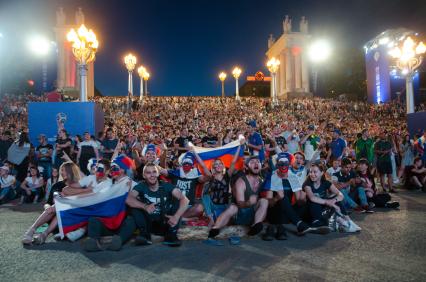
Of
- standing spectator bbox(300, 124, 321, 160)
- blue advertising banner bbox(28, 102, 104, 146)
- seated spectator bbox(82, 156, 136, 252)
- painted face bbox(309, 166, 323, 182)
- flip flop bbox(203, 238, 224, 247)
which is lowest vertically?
flip flop bbox(203, 238, 224, 247)

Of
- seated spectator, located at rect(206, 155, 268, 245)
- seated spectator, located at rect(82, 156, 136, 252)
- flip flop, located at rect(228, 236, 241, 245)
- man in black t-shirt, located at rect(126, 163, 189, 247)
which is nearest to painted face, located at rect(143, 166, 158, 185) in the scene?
man in black t-shirt, located at rect(126, 163, 189, 247)

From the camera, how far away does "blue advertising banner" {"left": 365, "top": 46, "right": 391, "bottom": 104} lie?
42188mm

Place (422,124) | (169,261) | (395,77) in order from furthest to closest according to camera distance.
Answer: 1. (395,77)
2. (422,124)
3. (169,261)

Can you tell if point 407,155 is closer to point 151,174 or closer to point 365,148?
point 365,148

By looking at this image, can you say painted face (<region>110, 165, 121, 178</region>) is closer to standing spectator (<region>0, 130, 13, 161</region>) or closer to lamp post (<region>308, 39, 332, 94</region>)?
standing spectator (<region>0, 130, 13, 161</region>)

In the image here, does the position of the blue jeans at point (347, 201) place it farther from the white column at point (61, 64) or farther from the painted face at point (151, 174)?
the white column at point (61, 64)

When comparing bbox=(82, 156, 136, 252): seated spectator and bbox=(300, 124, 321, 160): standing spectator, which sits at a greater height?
bbox=(300, 124, 321, 160): standing spectator

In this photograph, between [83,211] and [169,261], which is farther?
[83,211]

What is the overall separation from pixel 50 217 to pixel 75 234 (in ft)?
1.67

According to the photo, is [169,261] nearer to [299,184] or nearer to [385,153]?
[299,184]

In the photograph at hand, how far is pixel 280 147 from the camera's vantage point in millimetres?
10109

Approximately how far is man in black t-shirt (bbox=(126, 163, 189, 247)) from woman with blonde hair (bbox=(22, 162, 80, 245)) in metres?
1.06

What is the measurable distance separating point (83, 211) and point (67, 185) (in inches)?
25.0

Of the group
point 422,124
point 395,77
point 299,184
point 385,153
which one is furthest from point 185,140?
point 395,77
